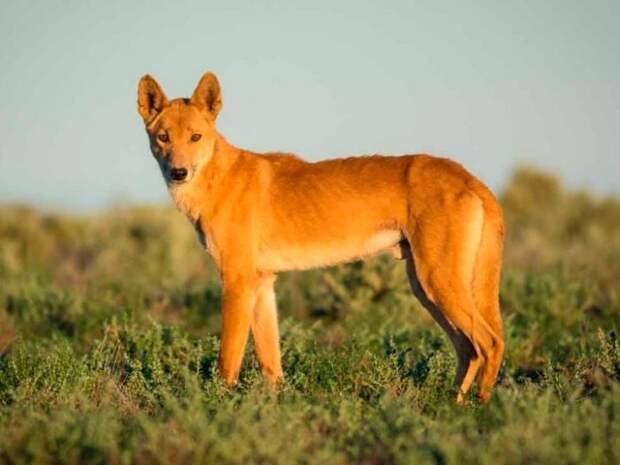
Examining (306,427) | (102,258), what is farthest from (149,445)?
(102,258)

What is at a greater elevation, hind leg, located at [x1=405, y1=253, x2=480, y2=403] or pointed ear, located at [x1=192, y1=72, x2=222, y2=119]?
pointed ear, located at [x1=192, y1=72, x2=222, y2=119]

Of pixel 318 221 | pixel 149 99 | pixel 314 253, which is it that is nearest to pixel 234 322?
pixel 314 253

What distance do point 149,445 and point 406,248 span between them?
3.03 metres

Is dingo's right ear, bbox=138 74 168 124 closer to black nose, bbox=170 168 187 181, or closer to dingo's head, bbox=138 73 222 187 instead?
dingo's head, bbox=138 73 222 187

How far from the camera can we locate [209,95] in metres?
7.21

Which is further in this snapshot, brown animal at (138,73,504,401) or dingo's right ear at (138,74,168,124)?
dingo's right ear at (138,74,168,124)

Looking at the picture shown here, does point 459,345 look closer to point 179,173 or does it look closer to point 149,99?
point 179,173

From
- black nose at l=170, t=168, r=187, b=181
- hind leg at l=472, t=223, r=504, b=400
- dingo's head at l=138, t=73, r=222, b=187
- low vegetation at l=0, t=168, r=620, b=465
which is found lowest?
low vegetation at l=0, t=168, r=620, b=465

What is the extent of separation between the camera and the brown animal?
628 centimetres

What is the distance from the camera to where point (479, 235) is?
634 centimetres

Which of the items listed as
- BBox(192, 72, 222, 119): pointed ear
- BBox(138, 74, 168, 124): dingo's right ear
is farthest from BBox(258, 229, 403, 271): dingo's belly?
BBox(138, 74, 168, 124): dingo's right ear

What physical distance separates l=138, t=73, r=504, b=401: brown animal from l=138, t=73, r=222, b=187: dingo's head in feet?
0.03

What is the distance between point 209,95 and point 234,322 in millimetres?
2091

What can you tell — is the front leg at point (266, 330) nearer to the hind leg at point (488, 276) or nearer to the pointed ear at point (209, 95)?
the pointed ear at point (209, 95)
